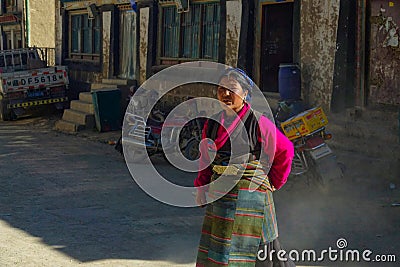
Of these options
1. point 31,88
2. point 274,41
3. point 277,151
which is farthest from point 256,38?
point 277,151

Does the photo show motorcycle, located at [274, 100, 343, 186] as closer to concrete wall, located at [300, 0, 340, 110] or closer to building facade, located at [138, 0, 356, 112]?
building facade, located at [138, 0, 356, 112]

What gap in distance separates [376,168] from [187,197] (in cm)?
294

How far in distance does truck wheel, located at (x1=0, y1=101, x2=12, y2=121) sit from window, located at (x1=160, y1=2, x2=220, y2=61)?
5.37 meters

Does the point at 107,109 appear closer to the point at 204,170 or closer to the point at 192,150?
the point at 192,150

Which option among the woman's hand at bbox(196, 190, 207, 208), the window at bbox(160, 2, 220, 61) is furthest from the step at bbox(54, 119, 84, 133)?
the woman's hand at bbox(196, 190, 207, 208)

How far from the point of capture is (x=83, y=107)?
17578 mm

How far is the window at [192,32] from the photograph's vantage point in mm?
14852

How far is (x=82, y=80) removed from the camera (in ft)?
68.9

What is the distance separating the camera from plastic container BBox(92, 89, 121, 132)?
637 inches

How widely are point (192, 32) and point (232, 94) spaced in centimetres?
1172

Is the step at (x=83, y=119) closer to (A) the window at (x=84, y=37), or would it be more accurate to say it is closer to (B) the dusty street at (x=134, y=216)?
Answer: (A) the window at (x=84, y=37)

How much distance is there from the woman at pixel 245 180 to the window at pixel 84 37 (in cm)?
1641

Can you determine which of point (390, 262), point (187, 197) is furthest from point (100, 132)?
point (390, 262)

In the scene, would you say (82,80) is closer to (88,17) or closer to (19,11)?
(88,17)
